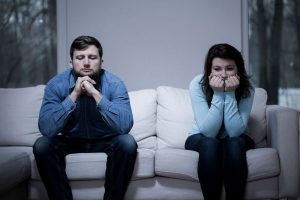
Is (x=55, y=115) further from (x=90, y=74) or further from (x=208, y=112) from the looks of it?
(x=208, y=112)

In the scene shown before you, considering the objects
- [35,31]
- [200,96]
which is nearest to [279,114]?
[200,96]

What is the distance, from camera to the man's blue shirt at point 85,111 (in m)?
2.23

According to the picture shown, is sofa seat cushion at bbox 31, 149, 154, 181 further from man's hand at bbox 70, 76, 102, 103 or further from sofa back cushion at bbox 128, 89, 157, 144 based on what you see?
sofa back cushion at bbox 128, 89, 157, 144

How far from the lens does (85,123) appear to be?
7.75 ft

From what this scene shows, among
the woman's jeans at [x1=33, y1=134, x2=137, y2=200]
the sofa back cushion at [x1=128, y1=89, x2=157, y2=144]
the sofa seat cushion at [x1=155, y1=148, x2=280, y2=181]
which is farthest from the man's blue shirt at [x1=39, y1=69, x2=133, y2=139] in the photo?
the sofa back cushion at [x1=128, y1=89, x2=157, y2=144]

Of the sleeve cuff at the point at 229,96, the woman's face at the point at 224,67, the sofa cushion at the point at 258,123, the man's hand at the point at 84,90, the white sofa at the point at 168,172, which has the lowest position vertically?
the white sofa at the point at 168,172

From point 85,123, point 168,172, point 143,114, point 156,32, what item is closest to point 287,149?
point 168,172

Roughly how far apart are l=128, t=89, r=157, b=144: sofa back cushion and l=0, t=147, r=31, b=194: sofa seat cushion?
2.65 ft

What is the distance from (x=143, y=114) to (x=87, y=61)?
0.68 m

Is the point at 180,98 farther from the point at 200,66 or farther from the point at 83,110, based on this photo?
the point at 83,110

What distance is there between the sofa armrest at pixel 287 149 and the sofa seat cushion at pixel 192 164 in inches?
2.1

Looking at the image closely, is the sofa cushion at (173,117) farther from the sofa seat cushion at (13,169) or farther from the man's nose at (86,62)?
the sofa seat cushion at (13,169)

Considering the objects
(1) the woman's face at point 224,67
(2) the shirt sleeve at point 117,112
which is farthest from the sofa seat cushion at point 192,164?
(1) the woman's face at point 224,67

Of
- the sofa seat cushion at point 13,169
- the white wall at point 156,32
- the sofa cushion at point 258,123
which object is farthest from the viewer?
the white wall at point 156,32
